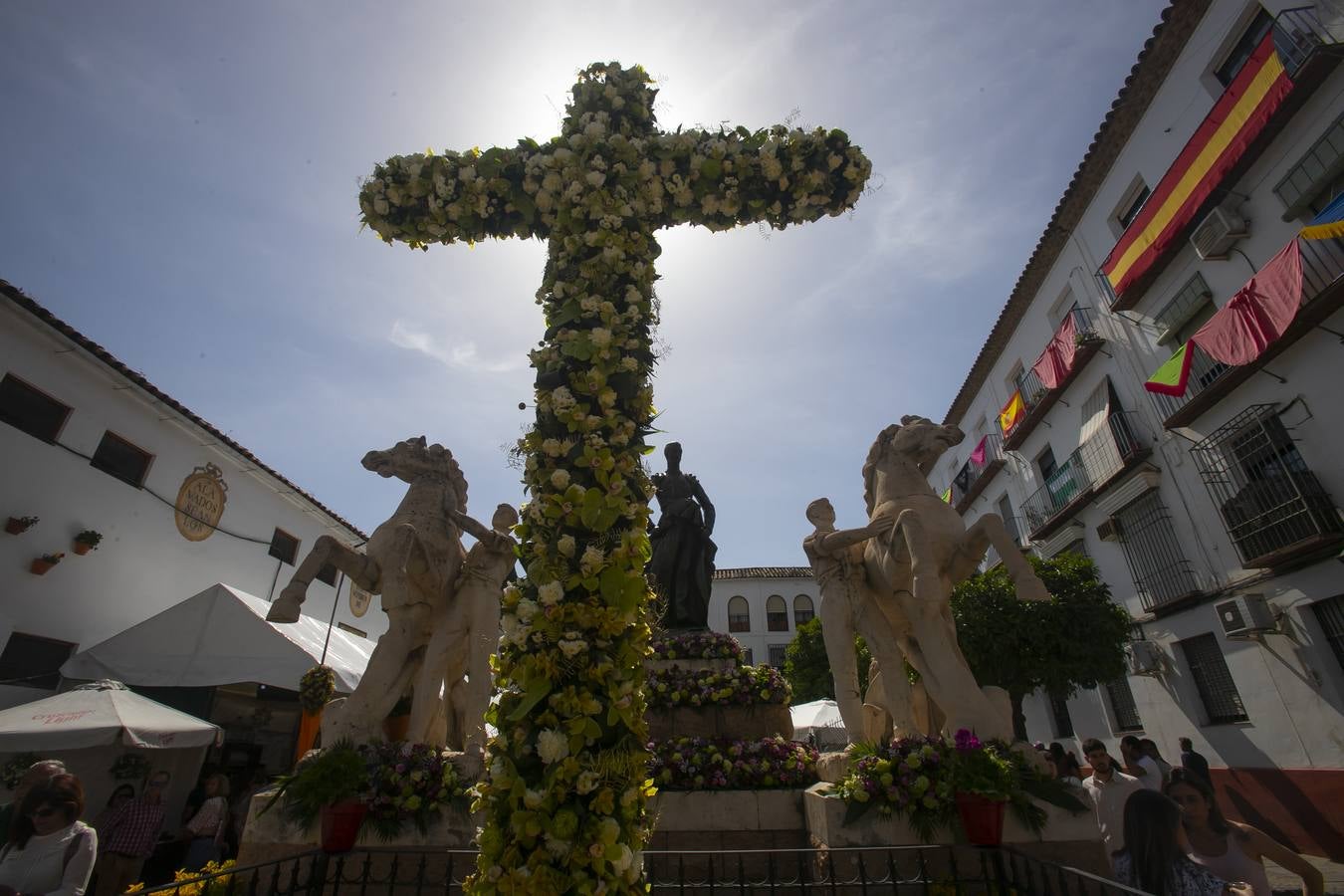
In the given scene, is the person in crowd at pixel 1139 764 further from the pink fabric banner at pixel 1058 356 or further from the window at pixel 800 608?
the window at pixel 800 608

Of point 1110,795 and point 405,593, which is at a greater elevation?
point 405,593

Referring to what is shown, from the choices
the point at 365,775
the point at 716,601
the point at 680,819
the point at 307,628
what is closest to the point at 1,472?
the point at 307,628

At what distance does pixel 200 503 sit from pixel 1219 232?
775 inches

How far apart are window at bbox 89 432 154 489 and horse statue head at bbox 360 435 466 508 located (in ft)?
30.7

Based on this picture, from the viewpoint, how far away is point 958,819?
346 cm

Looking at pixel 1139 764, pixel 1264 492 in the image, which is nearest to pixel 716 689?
pixel 1139 764

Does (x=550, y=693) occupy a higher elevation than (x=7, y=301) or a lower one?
lower

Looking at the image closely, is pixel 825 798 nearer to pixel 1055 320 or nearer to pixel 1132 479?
pixel 1132 479

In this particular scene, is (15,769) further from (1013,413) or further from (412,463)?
(1013,413)

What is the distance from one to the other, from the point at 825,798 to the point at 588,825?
2.10 m

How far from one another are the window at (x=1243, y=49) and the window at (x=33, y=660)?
2067cm

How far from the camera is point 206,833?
6449 millimetres

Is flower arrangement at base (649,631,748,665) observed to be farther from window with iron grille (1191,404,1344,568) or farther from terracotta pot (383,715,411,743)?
window with iron grille (1191,404,1344,568)

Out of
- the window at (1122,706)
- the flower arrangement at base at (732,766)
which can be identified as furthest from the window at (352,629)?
the window at (1122,706)
